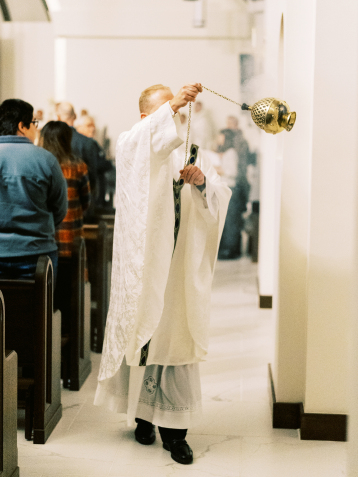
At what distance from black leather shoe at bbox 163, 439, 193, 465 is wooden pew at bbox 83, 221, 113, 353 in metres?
1.83

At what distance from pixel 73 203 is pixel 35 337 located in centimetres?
195

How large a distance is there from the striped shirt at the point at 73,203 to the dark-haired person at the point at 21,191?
1377 millimetres

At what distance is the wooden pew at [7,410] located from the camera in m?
2.37

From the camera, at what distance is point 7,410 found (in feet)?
8.06

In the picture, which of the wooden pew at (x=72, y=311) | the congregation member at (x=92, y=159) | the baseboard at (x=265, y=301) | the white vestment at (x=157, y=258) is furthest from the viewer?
the congregation member at (x=92, y=159)

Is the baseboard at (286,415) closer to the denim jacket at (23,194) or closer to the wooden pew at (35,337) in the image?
the wooden pew at (35,337)

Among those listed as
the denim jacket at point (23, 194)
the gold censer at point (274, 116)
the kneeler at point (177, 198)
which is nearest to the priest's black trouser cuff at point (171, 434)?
the kneeler at point (177, 198)

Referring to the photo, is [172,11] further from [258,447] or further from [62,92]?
[258,447]

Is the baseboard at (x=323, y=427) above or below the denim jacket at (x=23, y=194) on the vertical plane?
below

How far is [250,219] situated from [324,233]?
5.49 meters

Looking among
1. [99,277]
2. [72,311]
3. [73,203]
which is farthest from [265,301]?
[72,311]

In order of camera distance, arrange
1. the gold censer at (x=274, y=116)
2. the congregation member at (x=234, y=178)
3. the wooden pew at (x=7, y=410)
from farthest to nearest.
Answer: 1. the congregation member at (x=234, y=178)
2. the gold censer at (x=274, y=116)
3. the wooden pew at (x=7, y=410)

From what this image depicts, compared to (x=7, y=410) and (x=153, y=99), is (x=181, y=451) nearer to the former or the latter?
(x=7, y=410)

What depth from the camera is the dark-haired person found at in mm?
3273
